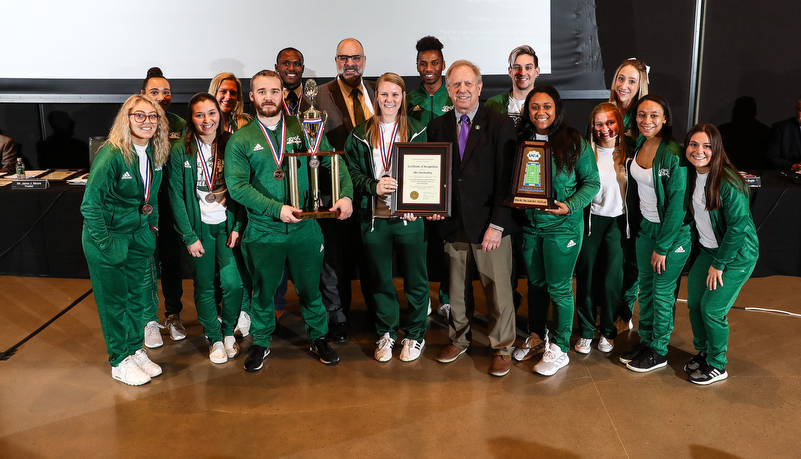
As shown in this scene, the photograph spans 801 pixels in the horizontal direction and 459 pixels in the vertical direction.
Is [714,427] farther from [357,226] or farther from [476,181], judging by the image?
[357,226]

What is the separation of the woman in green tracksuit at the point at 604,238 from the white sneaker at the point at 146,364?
2.52 m

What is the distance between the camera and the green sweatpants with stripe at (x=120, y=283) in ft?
10.5

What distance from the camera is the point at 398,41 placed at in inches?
214

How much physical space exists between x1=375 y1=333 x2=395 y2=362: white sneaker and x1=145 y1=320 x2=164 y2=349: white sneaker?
1.44 m

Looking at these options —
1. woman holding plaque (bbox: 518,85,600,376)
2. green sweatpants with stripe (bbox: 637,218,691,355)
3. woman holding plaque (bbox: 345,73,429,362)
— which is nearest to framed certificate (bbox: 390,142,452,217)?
woman holding plaque (bbox: 345,73,429,362)

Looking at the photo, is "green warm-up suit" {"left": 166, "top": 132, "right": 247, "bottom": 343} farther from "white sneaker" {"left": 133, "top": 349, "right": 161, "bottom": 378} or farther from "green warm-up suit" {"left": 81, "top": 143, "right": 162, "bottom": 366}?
"white sneaker" {"left": 133, "top": 349, "right": 161, "bottom": 378}

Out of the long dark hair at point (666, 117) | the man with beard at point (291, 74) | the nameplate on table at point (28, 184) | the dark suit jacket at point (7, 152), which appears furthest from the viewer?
the dark suit jacket at point (7, 152)

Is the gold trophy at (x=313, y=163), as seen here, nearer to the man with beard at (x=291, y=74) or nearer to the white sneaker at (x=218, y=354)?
the man with beard at (x=291, y=74)

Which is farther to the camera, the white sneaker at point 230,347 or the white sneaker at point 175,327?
the white sneaker at point 175,327

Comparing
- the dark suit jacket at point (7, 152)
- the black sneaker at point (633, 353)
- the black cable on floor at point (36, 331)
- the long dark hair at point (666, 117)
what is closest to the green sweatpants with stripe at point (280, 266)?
the black cable on floor at point (36, 331)

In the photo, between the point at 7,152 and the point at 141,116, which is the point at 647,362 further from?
the point at 7,152

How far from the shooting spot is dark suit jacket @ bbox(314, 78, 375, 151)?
151 inches

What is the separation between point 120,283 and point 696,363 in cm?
324

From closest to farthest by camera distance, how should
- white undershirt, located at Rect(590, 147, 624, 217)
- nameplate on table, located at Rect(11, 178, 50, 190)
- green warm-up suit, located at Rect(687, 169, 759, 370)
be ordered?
green warm-up suit, located at Rect(687, 169, 759, 370) < white undershirt, located at Rect(590, 147, 624, 217) < nameplate on table, located at Rect(11, 178, 50, 190)
